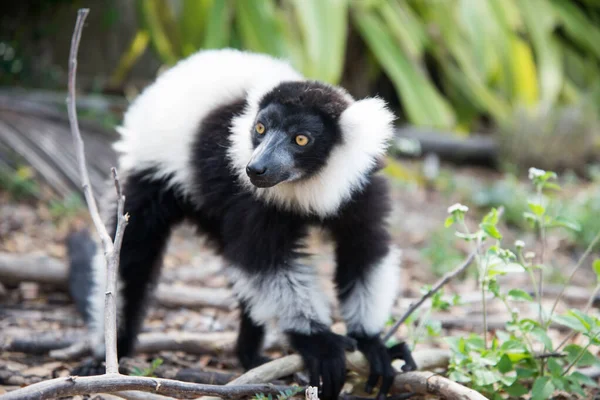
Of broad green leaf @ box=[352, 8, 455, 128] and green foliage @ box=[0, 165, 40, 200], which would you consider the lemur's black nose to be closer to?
green foliage @ box=[0, 165, 40, 200]

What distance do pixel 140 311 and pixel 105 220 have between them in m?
0.52

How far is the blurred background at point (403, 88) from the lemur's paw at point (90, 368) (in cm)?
196

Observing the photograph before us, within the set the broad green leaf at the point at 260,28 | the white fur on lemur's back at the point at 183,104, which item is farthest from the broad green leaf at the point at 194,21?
the white fur on lemur's back at the point at 183,104

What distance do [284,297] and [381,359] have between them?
53cm

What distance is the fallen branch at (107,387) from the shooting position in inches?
82.9

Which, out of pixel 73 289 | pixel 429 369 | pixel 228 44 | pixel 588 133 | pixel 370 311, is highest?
pixel 228 44

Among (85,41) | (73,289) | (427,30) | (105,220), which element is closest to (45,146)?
(73,289)

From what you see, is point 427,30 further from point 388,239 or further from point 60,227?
point 388,239

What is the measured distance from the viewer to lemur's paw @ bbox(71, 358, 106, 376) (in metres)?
3.43

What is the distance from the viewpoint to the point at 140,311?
3.66 meters

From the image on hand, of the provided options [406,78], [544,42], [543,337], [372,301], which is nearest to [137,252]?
[372,301]

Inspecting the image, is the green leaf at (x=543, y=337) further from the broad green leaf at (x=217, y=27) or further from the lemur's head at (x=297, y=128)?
the broad green leaf at (x=217, y=27)

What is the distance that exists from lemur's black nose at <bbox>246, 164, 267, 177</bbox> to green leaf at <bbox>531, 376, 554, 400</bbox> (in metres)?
1.43

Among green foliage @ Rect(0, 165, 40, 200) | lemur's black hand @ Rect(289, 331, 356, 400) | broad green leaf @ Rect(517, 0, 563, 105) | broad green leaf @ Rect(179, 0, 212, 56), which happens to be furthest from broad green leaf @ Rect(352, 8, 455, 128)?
lemur's black hand @ Rect(289, 331, 356, 400)
